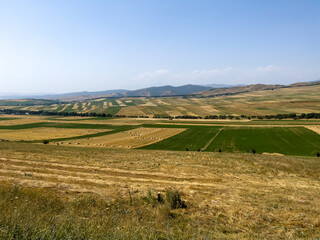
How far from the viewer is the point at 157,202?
12.4 metres

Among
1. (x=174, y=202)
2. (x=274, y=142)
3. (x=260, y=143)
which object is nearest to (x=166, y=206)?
(x=174, y=202)

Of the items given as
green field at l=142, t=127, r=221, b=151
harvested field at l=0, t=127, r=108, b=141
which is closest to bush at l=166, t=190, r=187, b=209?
green field at l=142, t=127, r=221, b=151

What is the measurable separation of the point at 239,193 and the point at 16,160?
2311 centimetres

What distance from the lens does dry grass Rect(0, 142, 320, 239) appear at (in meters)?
7.86

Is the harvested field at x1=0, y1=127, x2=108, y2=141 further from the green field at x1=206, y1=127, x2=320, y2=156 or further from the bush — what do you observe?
the bush

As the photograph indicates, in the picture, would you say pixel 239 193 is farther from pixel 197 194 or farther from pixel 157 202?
pixel 157 202

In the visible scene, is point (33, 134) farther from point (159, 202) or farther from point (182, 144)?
point (159, 202)

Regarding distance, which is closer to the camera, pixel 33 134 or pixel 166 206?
pixel 166 206

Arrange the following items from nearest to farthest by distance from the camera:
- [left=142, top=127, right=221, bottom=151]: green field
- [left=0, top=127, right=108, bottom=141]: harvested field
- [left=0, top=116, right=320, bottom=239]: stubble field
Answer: [left=0, top=116, right=320, bottom=239]: stubble field → [left=142, top=127, right=221, bottom=151]: green field → [left=0, top=127, right=108, bottom=141]: harvested field

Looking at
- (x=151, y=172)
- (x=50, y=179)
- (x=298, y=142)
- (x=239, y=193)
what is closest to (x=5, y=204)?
(x=50, y=179)

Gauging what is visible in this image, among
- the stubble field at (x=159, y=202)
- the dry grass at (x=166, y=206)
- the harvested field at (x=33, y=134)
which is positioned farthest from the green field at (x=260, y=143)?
the harvested field at (x=33, y=134)

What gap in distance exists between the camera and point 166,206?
11594mm

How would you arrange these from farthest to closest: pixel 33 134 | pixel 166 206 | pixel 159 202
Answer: pixel 33 134 → pixel 159 202 → pixel 166 206

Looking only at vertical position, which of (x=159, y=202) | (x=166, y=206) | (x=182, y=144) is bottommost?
(x=182, y=144)
